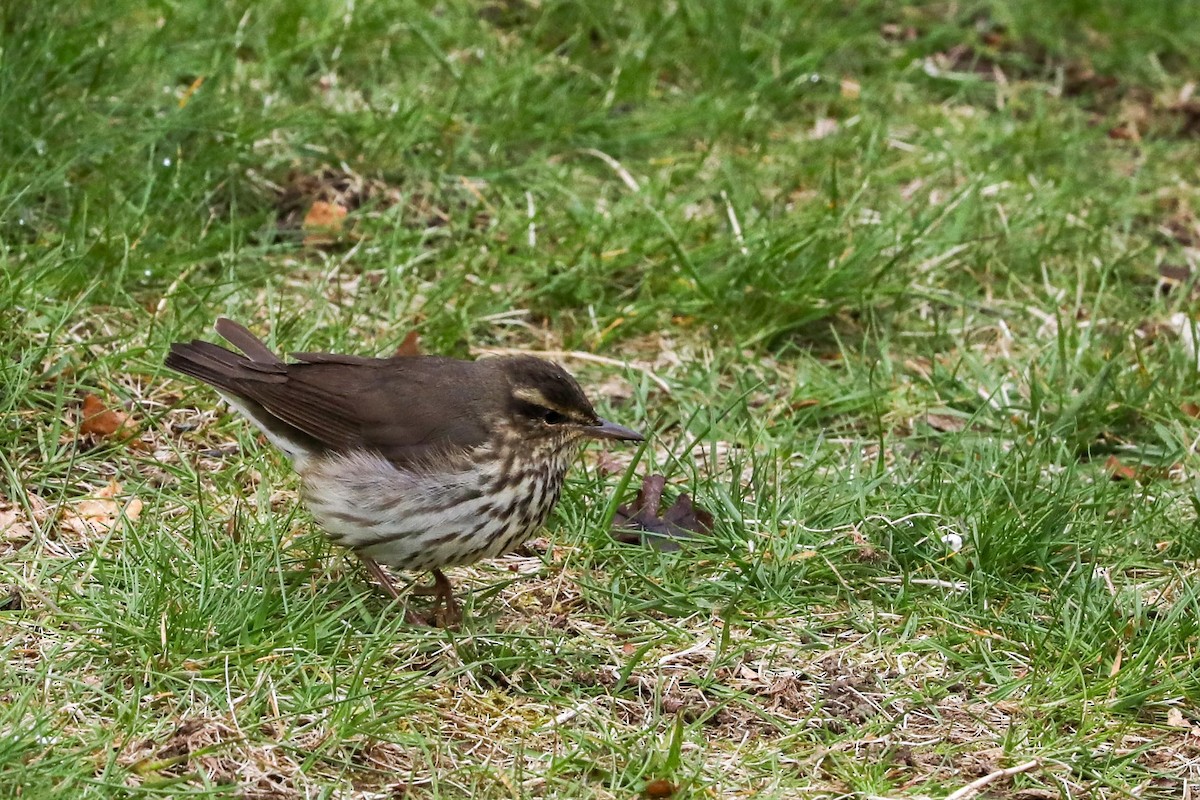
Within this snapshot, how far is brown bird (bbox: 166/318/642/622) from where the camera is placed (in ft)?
16.7

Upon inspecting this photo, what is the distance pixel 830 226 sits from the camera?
287 inches

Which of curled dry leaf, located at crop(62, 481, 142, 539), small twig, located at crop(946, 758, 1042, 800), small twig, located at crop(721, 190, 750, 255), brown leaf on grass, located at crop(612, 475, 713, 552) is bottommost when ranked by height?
small twig, located at crop(946, 758, 1042, 800)

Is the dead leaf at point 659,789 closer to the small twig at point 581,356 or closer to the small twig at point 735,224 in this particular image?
the small twig at point 581,356

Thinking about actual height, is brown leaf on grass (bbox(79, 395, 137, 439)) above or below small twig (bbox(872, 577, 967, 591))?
above

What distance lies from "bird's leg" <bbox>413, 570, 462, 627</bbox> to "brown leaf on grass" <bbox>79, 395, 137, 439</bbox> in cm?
126

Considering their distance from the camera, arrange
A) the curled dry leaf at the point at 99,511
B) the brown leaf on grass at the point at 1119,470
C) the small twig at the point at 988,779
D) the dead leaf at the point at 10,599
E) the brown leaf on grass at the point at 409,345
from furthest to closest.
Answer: the brown leaf on grass at the point at 409,345 < the brown leaf on grass at the point at 1119,470 < the curled dry leaf at the point at 99,511 < the dead leaf at the point at 10,599 < the small twig at the point at 988,779

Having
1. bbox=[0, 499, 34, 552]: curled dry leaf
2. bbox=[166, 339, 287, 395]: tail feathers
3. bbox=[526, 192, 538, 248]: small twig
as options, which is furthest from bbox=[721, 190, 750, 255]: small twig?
bbox=[0, 499, 34, 552]: curled dry leaf

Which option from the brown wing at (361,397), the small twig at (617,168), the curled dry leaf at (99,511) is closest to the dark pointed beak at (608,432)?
the brown wing at (361,397)

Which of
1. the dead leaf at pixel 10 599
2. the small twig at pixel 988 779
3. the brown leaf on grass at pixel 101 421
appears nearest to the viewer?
the small twig at pixel 988 779

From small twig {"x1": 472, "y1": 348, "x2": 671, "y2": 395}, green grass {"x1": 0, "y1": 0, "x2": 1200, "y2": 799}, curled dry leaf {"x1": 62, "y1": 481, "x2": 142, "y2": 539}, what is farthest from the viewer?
small twig {"x1": 472, "y1": 348, "x2": 671, "y2": 395}

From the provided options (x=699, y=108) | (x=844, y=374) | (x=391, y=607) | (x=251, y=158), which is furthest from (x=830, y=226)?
(x=391, y=607)

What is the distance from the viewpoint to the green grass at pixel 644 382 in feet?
14.9

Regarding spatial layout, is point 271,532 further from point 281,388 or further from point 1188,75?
point 1188,75

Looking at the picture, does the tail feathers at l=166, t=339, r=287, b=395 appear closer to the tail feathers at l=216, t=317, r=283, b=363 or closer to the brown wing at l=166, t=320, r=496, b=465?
the brown wing at l=166, t=320, r=496, b=465
